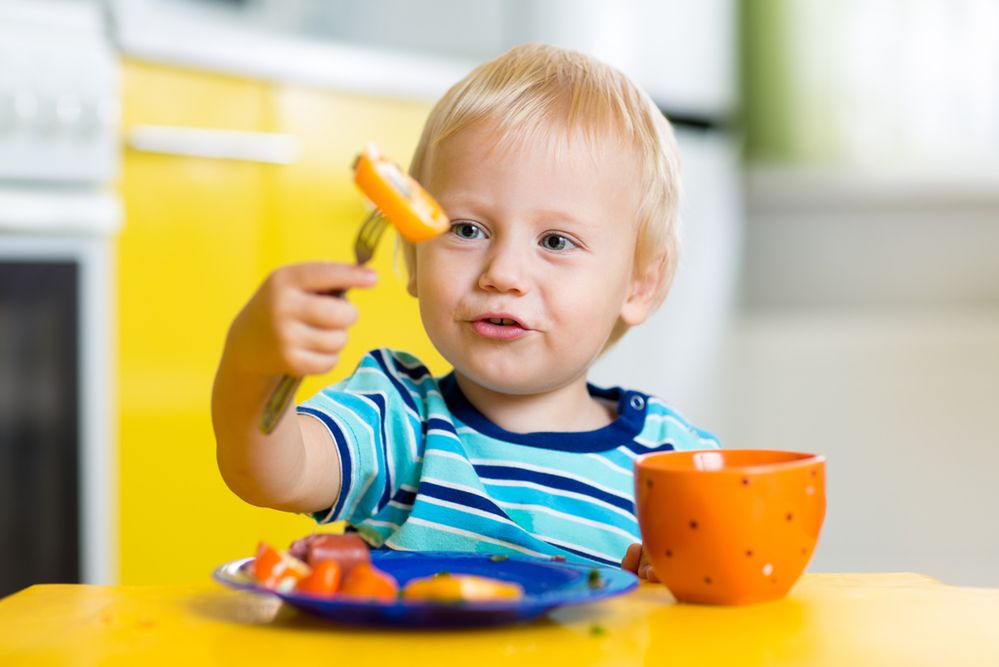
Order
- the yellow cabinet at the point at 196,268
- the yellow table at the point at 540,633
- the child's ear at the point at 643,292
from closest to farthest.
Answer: the yellow table at the point at 540,633 → the child's ear at the point at 643,292 → the yellow cabinet at the point at 196,268

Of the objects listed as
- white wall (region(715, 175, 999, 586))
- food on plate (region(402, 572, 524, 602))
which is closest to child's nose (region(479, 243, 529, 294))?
food on plate (region(402, 572, 524, 602))

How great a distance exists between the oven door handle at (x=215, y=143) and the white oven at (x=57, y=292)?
6 cm

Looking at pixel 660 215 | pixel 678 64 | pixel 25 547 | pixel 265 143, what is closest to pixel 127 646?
pixel 660 215

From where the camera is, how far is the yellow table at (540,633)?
0.58 meters

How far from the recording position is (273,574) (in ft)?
2.17

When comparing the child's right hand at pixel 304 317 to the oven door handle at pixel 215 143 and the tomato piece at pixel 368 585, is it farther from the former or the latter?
the oven door handle at pixel 215 143

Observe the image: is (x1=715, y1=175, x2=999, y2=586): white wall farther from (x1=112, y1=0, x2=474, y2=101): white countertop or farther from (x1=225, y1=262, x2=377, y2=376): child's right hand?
(x1=225, y1=262, x2=377, y2=376): child's right hand

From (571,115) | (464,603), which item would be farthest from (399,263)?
(464,603)

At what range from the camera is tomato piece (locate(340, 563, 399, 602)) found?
0.65m

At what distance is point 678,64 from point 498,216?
206cm

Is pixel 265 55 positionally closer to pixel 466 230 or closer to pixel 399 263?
pixel 399 263

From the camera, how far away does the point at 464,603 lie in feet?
2.01

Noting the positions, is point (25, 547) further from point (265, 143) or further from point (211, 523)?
point (265, 143)

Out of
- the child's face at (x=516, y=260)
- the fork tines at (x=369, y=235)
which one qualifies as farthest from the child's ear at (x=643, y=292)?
the fork tines at (x=369, y=235)
